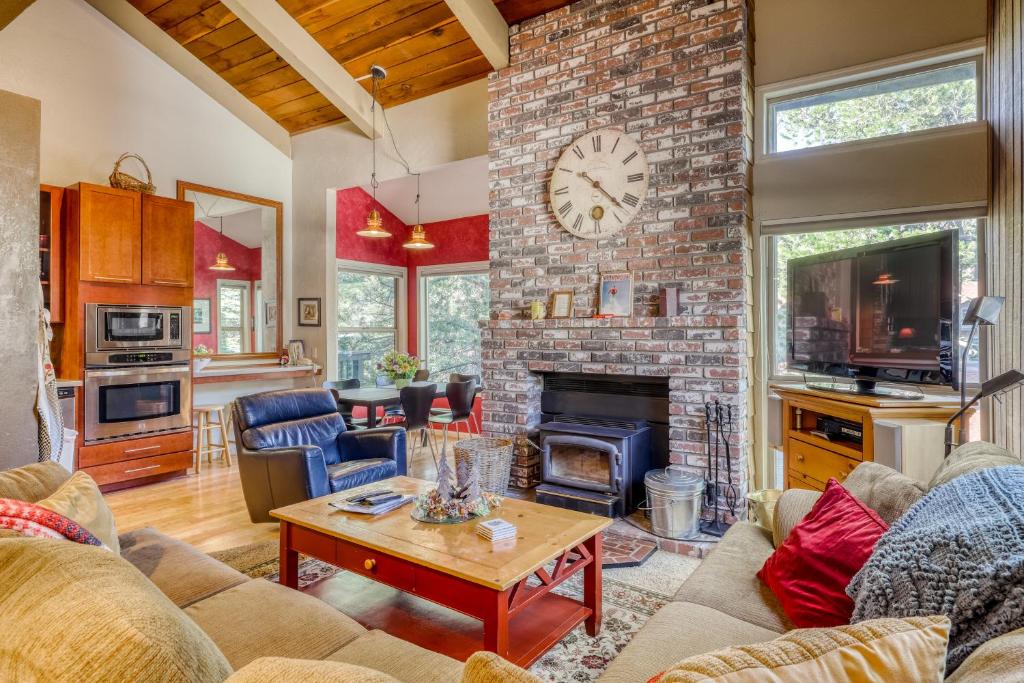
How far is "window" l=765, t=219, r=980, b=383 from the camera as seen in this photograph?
124 inches

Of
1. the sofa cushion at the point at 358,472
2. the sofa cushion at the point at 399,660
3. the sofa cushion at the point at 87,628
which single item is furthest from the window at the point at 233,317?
the sofa cushion at the point at 87,628

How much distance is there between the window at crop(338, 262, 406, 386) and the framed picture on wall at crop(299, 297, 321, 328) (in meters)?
0.64

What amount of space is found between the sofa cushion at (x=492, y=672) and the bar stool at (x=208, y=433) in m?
5.02

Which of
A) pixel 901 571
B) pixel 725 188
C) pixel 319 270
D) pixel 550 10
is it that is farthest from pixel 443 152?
pixel 901 571

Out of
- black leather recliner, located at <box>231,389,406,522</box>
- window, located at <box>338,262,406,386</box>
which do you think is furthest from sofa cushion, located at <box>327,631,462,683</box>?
window, located at <box>338,262,406,386</box>

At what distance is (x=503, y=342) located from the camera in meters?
4.27

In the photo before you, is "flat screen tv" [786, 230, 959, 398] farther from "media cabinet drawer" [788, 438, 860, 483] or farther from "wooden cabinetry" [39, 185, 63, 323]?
"wooden cabinetry" [39, 185, 63, 323]

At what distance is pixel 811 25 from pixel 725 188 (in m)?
1.21

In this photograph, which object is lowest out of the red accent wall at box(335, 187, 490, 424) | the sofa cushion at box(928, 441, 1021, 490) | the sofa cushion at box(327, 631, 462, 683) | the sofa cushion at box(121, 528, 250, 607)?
the sofa cushion at box(327, 631, 462, 683)

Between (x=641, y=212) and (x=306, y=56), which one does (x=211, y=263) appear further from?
(x=641, y=212)

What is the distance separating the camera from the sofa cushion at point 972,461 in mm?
1447

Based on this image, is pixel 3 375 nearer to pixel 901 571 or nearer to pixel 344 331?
pixel 901 571

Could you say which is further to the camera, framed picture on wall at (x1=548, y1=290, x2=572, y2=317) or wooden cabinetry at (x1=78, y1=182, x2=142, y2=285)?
wooden cabinetry at (x1=78, y1=182, x2=142, y2=285)

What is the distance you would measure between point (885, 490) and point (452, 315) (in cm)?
575
